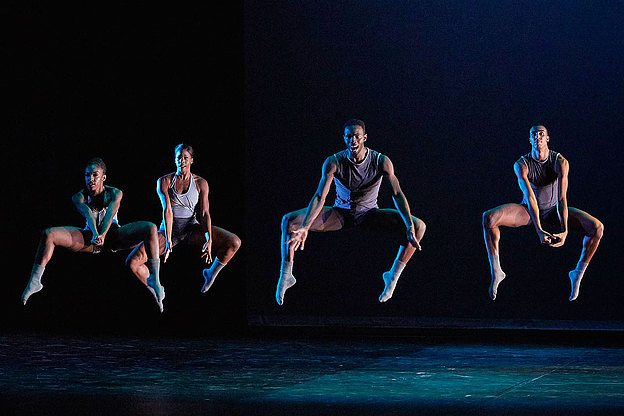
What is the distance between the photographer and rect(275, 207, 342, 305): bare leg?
26.6ft

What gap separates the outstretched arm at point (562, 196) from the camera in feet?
25.2

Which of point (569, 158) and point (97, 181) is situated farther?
point (97, 181)

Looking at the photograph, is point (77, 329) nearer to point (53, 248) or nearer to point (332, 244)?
point (53, 248)

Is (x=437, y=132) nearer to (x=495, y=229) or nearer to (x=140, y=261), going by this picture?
(x=495, y=229)

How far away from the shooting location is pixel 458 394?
4762mm

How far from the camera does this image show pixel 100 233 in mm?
8266

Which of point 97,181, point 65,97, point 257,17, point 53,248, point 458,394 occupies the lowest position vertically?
point 458,394

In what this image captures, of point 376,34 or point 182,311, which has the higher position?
point 376,34

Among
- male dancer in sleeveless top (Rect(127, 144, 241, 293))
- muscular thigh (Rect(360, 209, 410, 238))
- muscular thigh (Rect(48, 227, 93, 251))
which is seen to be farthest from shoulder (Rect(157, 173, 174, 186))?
muscular thigh (Rect(360, 209, 410, 238))

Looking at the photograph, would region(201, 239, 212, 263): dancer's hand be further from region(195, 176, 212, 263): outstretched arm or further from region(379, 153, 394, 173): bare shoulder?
region(379, 153, 394, 173): bare shoulder

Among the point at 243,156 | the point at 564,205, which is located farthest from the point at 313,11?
the point at 564,205

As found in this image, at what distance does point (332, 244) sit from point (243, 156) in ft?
3.82

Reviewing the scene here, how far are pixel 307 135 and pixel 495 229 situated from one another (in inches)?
73.3

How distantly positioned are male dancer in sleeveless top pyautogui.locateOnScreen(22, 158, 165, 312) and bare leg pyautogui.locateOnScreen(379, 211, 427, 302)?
206cm
